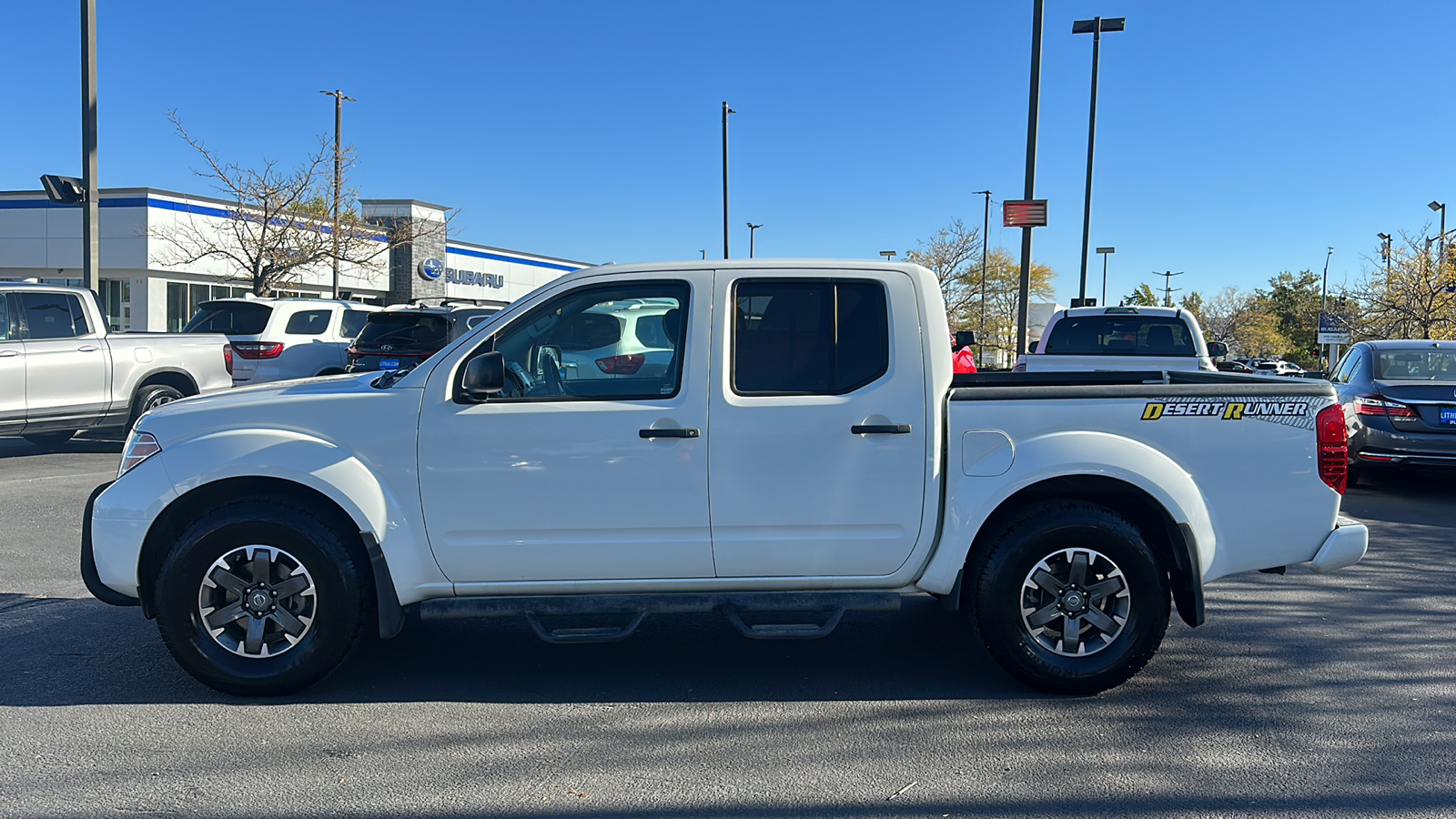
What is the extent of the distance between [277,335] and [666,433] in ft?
38.0

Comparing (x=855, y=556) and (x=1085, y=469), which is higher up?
(x=1085, y=469)

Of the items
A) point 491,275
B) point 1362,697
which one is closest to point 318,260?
point 491,275

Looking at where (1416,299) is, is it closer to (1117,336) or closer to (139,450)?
(1117,336)

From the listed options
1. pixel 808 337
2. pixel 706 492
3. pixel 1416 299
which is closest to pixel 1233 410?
pixel 808 337

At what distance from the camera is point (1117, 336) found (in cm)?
1230

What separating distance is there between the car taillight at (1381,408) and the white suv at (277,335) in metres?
11.7

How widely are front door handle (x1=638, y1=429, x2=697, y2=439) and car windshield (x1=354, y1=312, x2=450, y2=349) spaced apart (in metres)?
10.1

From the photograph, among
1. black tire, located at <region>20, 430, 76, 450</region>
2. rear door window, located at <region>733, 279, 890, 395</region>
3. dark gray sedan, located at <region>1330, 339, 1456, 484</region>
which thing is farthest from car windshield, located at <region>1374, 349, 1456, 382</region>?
black tire, located at <region>20, 430, 76, 450</region>

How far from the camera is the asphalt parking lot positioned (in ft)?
12.1

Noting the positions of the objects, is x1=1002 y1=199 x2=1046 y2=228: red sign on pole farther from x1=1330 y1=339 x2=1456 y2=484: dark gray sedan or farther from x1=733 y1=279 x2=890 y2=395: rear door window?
x1=733 y1=279 x2=890 y2=395: rear door window

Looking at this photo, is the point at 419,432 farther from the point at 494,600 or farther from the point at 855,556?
the point at 855,556

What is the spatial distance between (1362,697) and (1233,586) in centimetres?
209

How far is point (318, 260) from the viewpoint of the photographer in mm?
25938

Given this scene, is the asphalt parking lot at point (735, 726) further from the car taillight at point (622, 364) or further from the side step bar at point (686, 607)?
the car taillight at point (622, 364)
